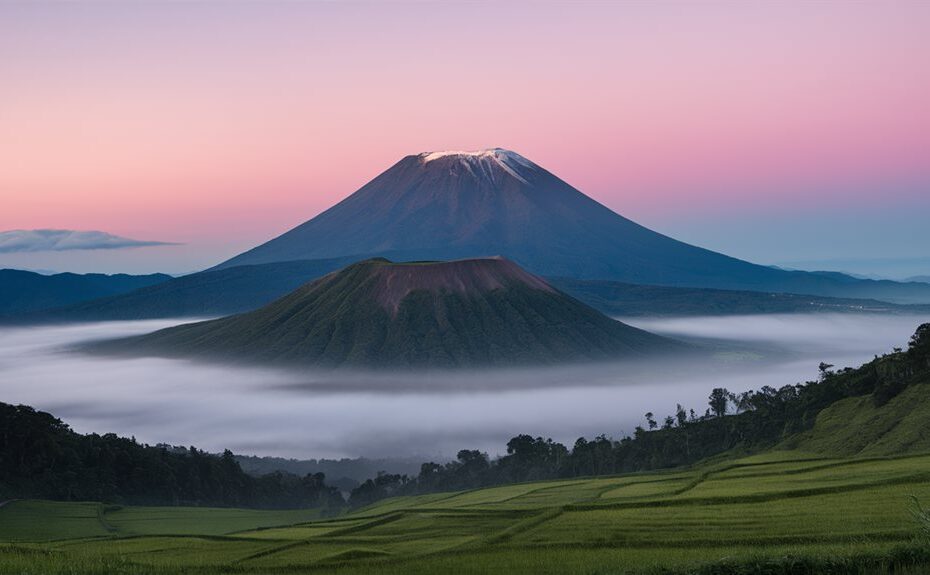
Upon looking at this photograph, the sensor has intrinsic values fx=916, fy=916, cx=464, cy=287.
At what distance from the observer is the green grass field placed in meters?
27.1

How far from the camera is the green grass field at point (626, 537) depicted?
2711 centimetres

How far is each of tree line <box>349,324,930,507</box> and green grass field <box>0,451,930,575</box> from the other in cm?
3059

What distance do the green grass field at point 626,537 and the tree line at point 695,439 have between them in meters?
30.6

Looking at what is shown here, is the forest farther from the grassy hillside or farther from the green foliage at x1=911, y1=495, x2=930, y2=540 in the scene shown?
the green foliage at x1=911, y1=495, x2=930, y2=540

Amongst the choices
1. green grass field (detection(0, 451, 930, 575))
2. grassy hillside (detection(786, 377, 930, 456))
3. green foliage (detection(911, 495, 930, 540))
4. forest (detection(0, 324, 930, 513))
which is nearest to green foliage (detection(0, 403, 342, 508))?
forest (detection(0, 324, 930, 513))

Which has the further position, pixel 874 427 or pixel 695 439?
pixel 695 439

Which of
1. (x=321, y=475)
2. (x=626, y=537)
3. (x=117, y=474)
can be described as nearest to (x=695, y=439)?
(x=321, y=475)

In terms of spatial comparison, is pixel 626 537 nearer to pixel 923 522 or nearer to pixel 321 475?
pixel 923 522

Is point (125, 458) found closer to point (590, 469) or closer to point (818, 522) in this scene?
point (590, 469)

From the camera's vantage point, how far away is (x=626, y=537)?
36.7 m

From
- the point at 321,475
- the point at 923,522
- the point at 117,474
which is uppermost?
the point at 923,522

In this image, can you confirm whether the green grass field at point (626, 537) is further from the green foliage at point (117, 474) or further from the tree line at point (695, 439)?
the green foliage at point (117, 474)

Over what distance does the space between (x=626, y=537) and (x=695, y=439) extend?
83.1 metres

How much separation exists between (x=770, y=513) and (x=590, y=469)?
79930mm
